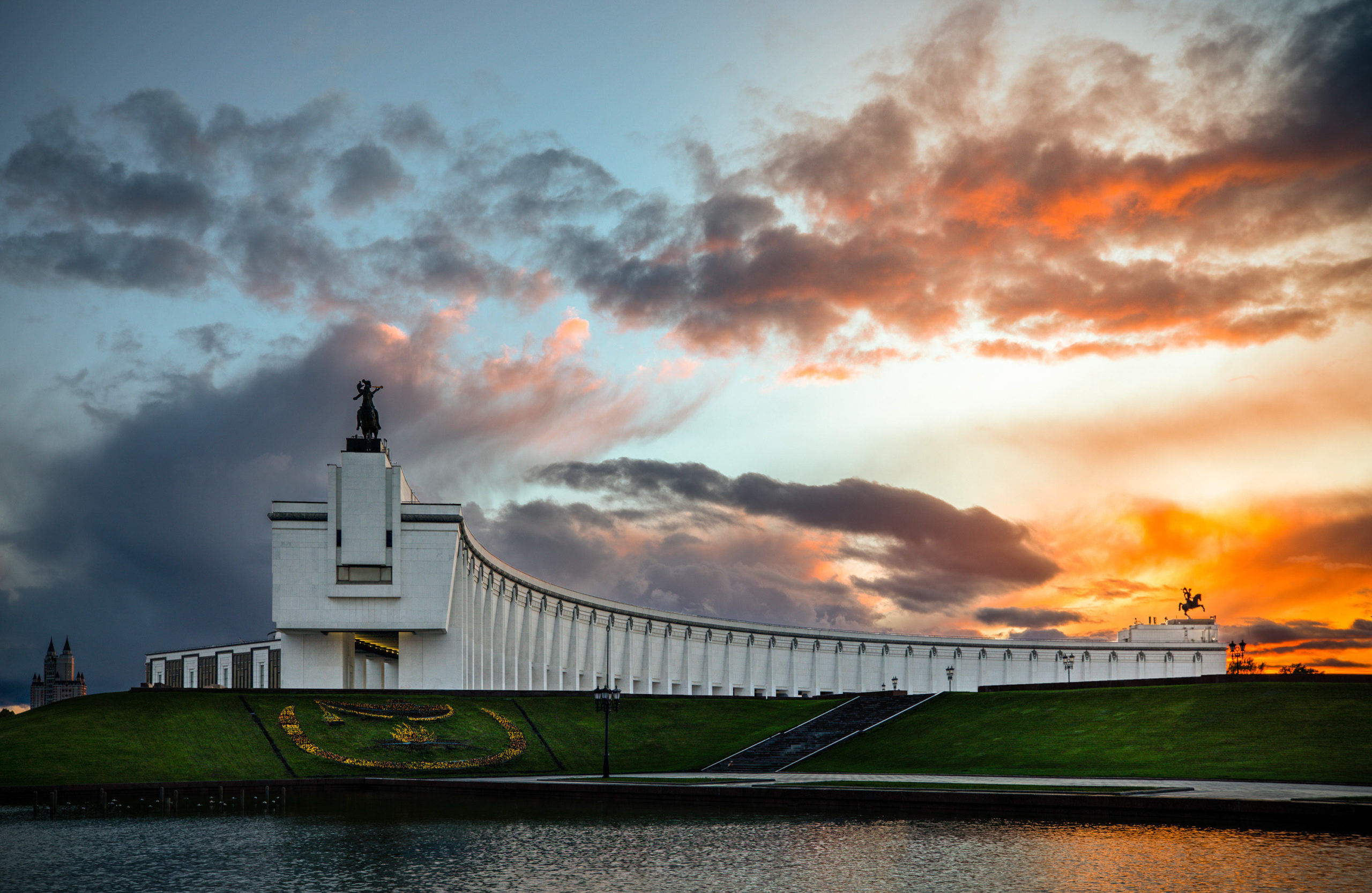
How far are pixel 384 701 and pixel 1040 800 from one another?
108 ft

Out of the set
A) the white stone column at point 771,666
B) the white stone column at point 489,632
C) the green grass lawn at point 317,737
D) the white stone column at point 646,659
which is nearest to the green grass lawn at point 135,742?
the green grass lawn at point 317,737

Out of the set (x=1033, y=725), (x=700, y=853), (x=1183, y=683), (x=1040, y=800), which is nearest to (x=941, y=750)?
(x=1033, y=725)

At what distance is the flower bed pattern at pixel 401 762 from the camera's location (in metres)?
44.5

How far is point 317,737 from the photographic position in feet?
155

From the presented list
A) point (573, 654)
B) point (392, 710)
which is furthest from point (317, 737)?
point (573, 654)

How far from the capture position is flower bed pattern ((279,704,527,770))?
4450 centimetres

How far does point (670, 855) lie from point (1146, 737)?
24.8 meters

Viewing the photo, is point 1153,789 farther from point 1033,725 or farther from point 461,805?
point 461,805

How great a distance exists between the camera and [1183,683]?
1945 inches

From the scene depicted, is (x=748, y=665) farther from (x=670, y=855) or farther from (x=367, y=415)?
(x=670, y=855)

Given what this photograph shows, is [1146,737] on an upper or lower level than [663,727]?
upper

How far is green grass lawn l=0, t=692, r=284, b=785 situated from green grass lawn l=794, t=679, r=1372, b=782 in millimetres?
22164

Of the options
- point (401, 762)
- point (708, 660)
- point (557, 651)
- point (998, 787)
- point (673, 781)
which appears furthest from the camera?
point (708, 660)

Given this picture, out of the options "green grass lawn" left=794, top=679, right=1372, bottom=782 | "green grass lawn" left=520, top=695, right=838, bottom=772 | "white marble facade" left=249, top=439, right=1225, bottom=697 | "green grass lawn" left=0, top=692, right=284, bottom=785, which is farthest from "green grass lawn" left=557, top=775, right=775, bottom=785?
"white marble facade" left=249, top=439, right=1225, bottom=697
